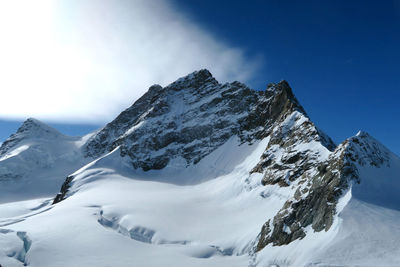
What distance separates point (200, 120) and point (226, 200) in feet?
138

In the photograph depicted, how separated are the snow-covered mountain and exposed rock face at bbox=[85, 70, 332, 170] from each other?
14.6 inches

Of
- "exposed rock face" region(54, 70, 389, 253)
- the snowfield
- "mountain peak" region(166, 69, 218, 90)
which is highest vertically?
"mountain peak" region(166, 69, 218, 90)

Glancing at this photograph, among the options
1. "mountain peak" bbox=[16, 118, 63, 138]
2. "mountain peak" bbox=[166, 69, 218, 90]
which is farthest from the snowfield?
"mountain peak" bbox=[16, 118, 63, 138]

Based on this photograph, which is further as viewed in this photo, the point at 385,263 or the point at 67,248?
the point at 67,248

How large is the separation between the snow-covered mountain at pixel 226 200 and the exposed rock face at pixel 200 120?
371 millimetres

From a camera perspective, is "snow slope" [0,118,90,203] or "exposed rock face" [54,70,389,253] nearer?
"exposed rock face" [54,70,389,253]

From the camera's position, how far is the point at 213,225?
34625 millimetres

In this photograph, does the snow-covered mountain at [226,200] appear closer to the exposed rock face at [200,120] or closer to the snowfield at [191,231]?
the snowfield at [191,231]

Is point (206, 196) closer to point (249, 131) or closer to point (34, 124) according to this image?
point (249, 131)

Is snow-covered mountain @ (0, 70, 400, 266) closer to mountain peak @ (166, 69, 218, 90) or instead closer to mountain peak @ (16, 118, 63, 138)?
mountain peak @ (166, 69, 218, 90)

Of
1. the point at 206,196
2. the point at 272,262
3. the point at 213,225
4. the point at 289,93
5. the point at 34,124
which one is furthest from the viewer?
the point at 34,124

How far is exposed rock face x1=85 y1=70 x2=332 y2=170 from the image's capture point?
68.6m

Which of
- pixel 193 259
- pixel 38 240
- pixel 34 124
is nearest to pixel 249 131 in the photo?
pixel 193 259

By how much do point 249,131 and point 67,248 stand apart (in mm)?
50466
